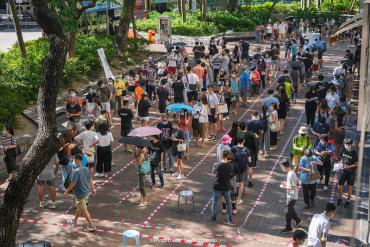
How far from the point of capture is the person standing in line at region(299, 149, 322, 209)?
13680 millimetres

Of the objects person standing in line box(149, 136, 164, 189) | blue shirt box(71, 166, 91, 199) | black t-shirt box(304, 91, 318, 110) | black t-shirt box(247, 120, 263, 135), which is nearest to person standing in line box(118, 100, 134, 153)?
person standing in line box(149, 136, 164, 189)

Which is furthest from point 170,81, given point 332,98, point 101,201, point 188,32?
point 188,32

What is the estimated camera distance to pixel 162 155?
16.6m

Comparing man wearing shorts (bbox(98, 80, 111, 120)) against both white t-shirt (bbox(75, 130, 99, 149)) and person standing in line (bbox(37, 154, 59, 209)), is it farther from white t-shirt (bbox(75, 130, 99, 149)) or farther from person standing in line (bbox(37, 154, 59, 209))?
person standing in line (bbox(37, 154, 59, 209))

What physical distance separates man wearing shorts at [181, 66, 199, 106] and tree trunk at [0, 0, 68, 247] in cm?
1196

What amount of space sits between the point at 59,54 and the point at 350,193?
309 inches

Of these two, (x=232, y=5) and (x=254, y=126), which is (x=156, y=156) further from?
(x=232, y=5)

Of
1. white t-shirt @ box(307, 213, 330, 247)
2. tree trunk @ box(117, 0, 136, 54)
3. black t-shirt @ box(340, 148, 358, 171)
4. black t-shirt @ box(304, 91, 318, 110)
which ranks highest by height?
tree trunk @ box(117, 0, 136, 54)

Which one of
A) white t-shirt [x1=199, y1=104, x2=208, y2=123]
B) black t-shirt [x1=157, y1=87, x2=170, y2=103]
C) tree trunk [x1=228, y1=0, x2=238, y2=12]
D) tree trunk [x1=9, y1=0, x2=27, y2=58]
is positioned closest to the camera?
white t-shirt [x1=199, y1=104, x2=208, y2=123]

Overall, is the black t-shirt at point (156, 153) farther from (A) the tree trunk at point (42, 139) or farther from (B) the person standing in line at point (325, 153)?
(A) the tree trunk at point (42, 139)

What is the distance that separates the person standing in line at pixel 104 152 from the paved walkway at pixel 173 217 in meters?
0.28

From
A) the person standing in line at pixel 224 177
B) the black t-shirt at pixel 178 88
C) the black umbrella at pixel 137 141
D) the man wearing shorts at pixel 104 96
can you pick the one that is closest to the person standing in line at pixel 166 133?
the black umbrella at pixel 137 141

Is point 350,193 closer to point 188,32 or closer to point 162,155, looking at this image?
point 162,155

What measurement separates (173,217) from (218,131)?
7028 mm
